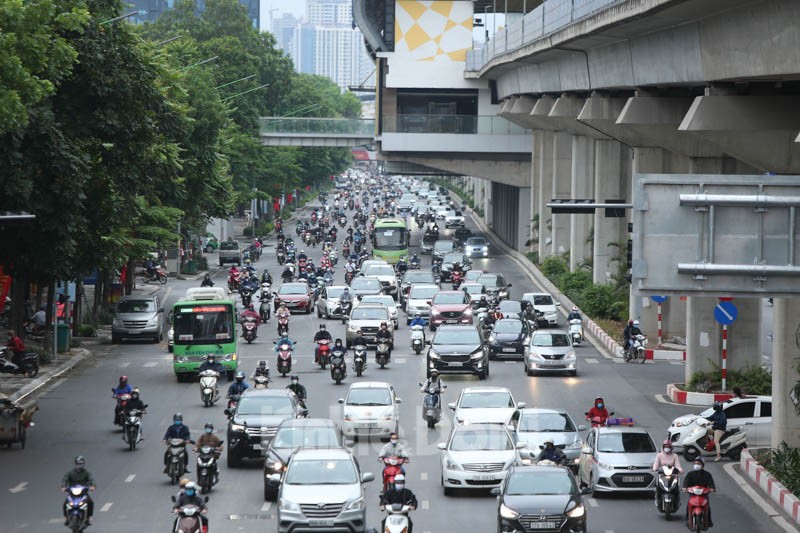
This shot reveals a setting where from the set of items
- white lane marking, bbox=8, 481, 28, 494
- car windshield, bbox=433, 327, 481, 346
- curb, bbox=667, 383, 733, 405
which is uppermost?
car windshield, bbox=433, 327, 481, 346

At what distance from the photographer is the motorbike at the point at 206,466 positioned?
26375 mm

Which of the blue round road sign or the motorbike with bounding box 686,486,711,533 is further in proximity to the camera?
the blue round road sign

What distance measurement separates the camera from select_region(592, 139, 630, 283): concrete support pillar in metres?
61.8

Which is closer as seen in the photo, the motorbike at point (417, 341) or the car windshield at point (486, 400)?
the car windshield at point (486, 400)

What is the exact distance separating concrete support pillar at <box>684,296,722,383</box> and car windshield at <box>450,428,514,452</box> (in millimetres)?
14947

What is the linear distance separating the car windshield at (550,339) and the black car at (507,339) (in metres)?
3.15

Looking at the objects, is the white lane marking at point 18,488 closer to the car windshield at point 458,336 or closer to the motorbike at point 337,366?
the motorbike at point 337,366

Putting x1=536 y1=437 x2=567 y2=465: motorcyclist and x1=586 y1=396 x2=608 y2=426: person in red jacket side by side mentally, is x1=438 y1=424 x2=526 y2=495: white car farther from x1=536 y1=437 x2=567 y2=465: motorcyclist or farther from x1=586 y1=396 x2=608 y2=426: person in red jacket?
x1=586 y1=396 x2=608 y2=426: person in red jacket

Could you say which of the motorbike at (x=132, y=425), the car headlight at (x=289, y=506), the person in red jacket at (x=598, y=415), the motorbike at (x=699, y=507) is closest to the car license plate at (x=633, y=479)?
the motorbike at (x=699, y=507)

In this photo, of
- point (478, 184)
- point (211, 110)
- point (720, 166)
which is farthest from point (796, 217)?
point (478, 184)

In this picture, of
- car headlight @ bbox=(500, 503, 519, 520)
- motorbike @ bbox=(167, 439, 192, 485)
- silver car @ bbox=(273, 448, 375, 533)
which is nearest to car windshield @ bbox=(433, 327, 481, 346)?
motorbike @ bbox=(167, 439, 192, 485)

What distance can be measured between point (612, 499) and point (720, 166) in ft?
52.2

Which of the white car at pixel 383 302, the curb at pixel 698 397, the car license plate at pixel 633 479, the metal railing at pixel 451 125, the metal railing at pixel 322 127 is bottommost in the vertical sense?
the car license plate at pixel 633 479

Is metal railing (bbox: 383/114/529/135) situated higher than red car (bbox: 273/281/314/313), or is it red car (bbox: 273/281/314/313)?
metal railing (bbox: 383/114/529/135)
